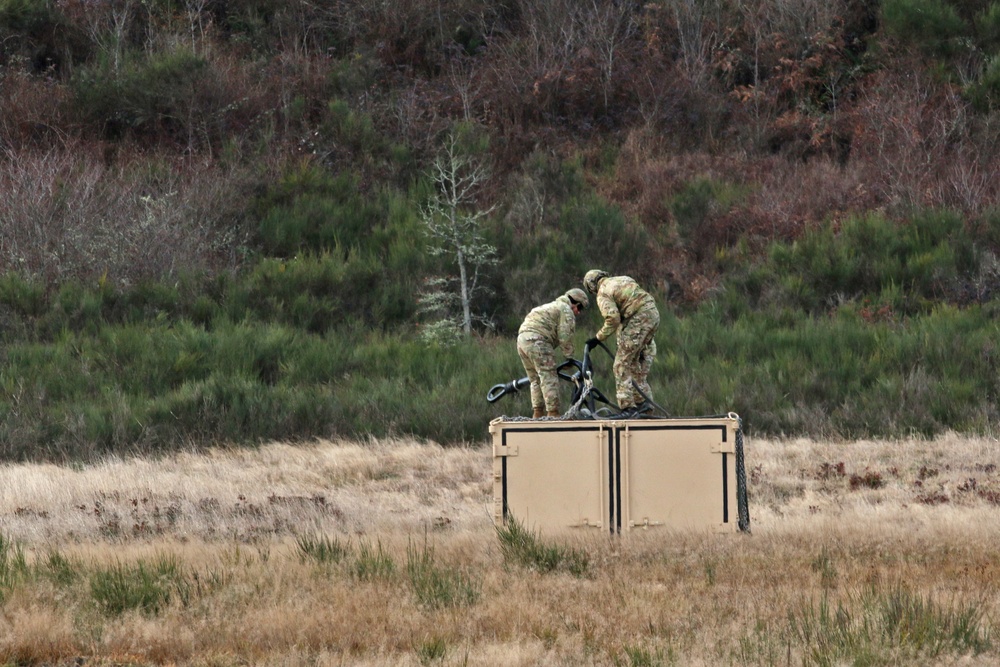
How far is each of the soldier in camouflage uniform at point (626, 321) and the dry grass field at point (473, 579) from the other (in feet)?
5.22

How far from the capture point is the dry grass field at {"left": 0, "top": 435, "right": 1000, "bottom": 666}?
695 centimetres

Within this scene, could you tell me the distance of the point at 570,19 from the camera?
28.2 meters

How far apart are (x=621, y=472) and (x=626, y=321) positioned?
116 inches

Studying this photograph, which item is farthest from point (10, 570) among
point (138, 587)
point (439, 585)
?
point (439, 585)

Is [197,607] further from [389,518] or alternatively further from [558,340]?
[558,340]

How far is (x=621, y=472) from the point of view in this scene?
31.2ft

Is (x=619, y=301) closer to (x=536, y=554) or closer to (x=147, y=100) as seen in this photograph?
(x=536, y=554)

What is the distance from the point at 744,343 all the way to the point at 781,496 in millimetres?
6633

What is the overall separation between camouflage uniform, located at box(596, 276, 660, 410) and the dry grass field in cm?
163

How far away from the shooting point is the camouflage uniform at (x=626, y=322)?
12.0m

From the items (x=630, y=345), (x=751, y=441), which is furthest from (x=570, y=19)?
(x=630, y=345)

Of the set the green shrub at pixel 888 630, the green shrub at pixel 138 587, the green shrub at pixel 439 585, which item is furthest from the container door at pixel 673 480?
the green shrub at pixel 138 587

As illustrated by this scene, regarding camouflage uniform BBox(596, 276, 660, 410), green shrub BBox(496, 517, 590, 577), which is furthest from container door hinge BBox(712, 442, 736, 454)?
camouflage uniform BBox(596, 276, 660, 410)

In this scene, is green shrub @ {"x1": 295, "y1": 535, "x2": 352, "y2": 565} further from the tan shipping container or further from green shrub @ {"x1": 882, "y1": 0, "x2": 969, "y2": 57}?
green shrub @ {"x1": 882, "y1": 0, "x2": 969, "y2": 57}
